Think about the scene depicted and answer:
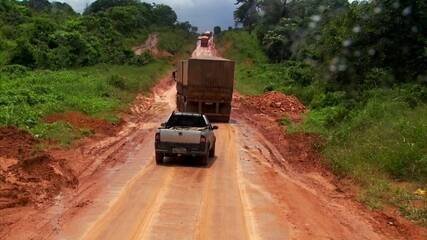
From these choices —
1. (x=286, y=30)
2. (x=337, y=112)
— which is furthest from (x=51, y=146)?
(x=286, y=30)

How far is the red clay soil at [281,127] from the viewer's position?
68.6ft

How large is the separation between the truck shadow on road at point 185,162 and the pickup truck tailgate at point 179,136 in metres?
0.90

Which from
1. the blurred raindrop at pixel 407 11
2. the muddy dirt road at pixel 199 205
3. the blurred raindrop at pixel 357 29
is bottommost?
the muddy dirt road at pixel 199 205

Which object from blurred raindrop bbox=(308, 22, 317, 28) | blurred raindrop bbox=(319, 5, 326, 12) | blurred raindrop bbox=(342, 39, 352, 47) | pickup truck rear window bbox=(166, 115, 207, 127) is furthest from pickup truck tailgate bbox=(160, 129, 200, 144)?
blurred raindrop bbox=(319, 5, 326, 12)

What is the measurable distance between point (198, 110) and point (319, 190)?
582 inches

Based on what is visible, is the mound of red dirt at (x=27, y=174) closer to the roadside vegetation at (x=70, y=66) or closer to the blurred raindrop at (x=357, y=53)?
the roadside vegetation at (x=70, y=66)

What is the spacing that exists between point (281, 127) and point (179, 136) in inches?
459

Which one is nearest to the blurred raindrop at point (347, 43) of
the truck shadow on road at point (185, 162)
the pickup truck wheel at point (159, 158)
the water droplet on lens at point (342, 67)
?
the water droplet on lens at point (342, 67)

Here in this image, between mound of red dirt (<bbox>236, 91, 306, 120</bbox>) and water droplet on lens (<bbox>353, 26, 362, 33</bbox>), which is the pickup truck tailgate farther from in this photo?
water droplet on lens (<bbox>353, 26, 362, 33</bbox>)

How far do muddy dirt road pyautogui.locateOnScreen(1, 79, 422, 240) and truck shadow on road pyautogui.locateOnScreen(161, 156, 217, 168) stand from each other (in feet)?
0.11

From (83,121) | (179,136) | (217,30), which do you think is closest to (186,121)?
(179,136)

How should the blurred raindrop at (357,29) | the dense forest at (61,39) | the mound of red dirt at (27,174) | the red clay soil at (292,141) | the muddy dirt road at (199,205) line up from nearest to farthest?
1. the muddy dirt road at (199,205)
2. the red clay soil at (292,141)
3. the mound of red dirt at (27,174)
4. the blurred raindrop at (357,29)
5. the dense forest at (61,39)

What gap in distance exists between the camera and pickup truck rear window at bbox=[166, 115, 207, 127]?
19.6 m

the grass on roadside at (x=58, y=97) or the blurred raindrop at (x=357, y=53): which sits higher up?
the blurred raindrop at (x=357, y=53)
